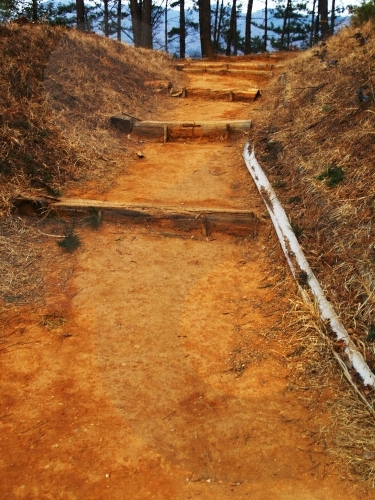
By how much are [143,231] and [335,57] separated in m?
5.45

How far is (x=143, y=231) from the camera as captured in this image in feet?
15.2

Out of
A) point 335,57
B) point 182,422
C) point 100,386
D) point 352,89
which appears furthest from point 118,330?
point 335,57

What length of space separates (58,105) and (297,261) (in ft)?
15.9

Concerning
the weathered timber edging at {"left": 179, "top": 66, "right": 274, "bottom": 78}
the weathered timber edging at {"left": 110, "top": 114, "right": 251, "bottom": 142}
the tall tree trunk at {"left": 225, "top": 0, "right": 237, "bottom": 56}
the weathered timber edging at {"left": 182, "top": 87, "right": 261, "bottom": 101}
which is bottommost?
the weathered timber edging at {"left": 110, "top": 114, "right": 251, "bottom": 142}

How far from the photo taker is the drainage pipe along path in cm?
227

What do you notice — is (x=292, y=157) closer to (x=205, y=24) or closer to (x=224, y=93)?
(x=224, y=93)

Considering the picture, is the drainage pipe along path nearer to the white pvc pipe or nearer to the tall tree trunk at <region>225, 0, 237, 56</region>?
the white pvc pipe

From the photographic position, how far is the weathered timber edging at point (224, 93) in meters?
9.69

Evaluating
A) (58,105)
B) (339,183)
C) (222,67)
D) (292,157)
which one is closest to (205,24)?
(222,67)

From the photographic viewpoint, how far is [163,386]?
9.23 feet

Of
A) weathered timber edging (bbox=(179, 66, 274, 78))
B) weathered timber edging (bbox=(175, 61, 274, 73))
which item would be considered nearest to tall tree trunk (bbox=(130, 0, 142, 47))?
weathered timber edging (bbox=(175, 61, 274, 73))

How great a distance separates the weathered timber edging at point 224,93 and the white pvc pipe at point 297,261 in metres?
4.44

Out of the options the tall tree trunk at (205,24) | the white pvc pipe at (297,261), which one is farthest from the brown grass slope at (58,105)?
the tall tree trunk at (205,24)

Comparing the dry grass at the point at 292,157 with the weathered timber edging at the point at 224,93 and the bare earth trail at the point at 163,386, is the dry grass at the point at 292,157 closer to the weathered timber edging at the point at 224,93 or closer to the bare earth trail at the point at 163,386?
the bare earth trail at the point at 163,386
